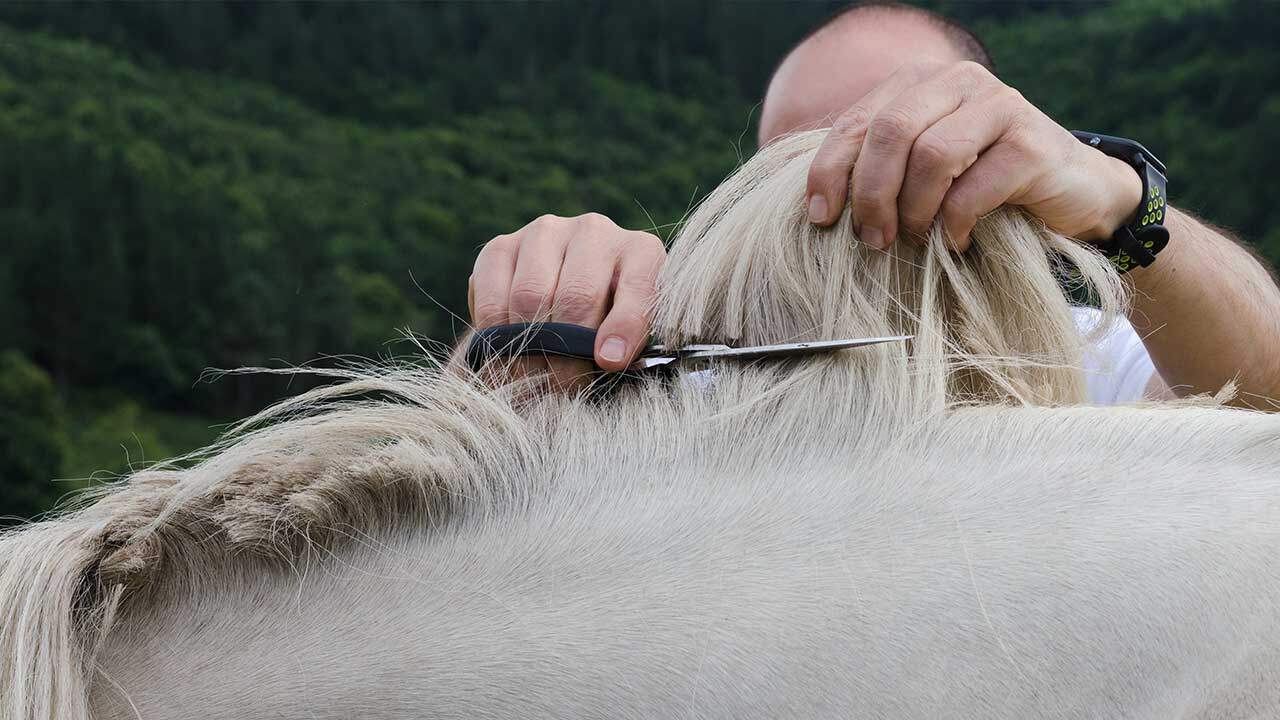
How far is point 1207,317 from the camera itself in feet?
3.31

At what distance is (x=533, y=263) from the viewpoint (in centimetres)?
86

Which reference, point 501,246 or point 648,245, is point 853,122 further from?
point 501,246

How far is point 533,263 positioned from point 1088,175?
45cm

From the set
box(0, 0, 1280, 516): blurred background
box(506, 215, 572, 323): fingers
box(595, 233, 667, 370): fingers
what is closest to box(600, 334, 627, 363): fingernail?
box(595, 233, 667, 370): fingers

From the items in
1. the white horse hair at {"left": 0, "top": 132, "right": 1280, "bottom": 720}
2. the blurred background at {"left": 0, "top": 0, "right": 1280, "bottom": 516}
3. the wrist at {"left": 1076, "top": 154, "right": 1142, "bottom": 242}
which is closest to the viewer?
the white horse hair at {"left": 0, "top": 132, "right": 1280, "bottom": 720}

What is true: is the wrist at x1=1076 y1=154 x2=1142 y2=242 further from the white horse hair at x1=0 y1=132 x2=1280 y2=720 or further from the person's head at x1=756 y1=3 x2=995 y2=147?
the person's head at x1=756 y1=3 x2=995 y2=147

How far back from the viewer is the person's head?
6.15 feet

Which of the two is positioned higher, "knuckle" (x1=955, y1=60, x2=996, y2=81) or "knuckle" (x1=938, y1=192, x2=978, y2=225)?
"knuckle" (x1=955, y1=60, x2=996, y2=81)

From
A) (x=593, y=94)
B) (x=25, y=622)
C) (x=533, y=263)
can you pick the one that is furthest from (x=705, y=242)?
(x=593, y=94)

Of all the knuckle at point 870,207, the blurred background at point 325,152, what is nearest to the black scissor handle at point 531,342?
the knuckle at point 870,207

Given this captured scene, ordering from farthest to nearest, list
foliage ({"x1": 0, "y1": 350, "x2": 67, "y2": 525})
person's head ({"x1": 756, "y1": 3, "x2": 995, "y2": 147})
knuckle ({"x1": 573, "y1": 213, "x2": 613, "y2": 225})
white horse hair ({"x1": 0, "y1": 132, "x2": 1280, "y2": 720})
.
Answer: foliage ({"x1": 0, "y1": 350, "x2": 67, "y2": 525}) < person's head ({"x1": 756, "y1": 3, "x2": 995, "y2": 147}) < knuckle ({"x1": 573, "y1": 213, "x2": 613, "y2": 225}) < white horse hair ({"x1": 0, "y1": 132, "x2": 1280, "y2": 720})

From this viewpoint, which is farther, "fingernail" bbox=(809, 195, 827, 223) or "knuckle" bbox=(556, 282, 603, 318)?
"knuckle" bbox=(556, 282, 603, 318)

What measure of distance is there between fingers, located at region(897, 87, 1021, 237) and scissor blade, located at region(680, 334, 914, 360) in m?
0.09

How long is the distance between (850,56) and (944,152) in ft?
4.34
